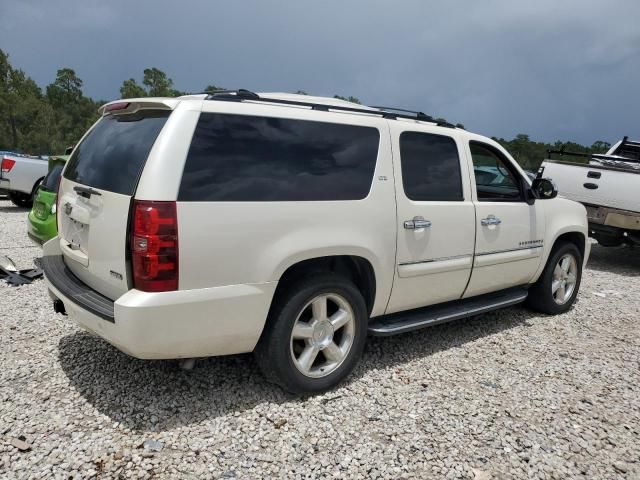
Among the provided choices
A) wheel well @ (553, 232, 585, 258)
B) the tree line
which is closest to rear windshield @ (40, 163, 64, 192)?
wheel well @ (553, 232, 585, 258)

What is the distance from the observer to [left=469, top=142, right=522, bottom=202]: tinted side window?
4.25m

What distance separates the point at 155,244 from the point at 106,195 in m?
0.57

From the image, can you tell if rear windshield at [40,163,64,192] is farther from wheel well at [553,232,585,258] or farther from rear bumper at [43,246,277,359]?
wheel well at [553,232,585,258]

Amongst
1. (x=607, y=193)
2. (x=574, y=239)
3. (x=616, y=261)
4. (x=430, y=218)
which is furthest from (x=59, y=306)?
(x=616, y=261)

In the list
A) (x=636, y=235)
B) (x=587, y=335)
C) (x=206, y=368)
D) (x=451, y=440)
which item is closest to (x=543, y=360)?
(x=587, y=335)

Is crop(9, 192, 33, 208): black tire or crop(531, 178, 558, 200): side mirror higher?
crop(531, 178, 558, 200): side mirror

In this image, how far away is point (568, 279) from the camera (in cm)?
536

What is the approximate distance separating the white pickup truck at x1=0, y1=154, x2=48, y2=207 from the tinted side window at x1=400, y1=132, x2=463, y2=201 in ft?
35.7

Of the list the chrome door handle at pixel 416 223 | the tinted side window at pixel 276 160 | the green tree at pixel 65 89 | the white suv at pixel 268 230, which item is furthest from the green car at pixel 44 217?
the green tree at pixel 65 89

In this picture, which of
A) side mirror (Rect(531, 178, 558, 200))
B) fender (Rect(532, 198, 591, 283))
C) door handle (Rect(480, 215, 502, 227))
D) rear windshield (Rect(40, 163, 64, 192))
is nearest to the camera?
door handle (Rect(480, 215, 502, 227))

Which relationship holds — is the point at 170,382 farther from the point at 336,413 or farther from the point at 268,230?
the point at 268,230

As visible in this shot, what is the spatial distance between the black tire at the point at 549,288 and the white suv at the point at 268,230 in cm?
125

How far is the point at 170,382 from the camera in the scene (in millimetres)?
3355

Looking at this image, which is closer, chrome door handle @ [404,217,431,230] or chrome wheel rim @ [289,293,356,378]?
chrome wheel rim @ [289,293,356,378]
